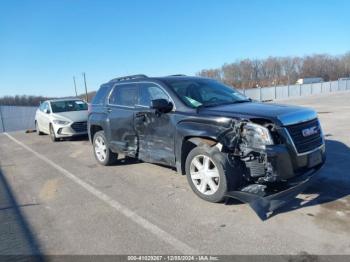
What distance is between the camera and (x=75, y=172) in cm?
719

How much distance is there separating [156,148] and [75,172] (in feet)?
7.85

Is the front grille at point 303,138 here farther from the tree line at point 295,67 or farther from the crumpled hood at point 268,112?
the tree line at point 295,67

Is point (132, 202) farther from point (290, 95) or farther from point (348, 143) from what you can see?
point (290, 95)

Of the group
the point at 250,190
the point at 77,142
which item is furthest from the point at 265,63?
the point at 250,190

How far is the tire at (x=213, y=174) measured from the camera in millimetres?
4418

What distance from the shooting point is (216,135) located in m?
4.55

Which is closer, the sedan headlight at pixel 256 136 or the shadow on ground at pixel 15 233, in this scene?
the shadow on ground at pixel 15 233

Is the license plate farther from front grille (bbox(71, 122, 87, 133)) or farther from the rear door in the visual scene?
front grille (bbox(71, 122, 87, 133))

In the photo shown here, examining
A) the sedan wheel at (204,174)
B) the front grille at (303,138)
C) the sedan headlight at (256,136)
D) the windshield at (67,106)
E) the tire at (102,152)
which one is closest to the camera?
the sedan headlight at (256,136)

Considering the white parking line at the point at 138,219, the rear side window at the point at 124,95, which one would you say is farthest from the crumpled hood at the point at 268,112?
the rear side window at the point at 124,95

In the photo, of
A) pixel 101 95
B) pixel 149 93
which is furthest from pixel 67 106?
pixel 149 93

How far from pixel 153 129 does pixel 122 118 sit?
1092 mm

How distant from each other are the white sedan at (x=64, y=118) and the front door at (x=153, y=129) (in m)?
6.41

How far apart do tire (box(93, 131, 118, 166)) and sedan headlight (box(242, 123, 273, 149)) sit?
388 cm
